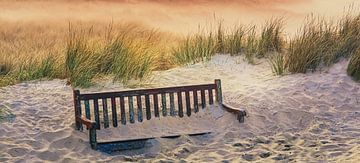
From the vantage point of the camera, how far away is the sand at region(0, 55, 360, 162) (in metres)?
6.89

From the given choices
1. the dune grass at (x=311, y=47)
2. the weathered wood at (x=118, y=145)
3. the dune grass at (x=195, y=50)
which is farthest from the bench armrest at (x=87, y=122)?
the dune grass at (x=195, y=50)

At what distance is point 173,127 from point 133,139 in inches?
37.1

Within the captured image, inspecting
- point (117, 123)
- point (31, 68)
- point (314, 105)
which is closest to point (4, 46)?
point (31, 68)

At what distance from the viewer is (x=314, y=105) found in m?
8.89

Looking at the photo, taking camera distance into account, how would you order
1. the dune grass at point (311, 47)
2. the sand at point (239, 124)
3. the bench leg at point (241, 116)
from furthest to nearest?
the dune grass at point (311, 47) < the bench leg at point (241, 116) < the sand at point (239, 124)

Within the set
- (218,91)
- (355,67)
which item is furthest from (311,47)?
(218,91)

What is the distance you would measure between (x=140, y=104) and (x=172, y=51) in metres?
5.01

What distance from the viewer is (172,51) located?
Result: 12.9 m

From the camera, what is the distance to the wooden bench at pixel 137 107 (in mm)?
7266

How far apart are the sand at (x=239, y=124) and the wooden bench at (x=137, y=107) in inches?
5.9

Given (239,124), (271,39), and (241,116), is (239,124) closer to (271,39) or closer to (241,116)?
(241,116)

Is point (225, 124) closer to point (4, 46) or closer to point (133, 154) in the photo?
point (133, 154)

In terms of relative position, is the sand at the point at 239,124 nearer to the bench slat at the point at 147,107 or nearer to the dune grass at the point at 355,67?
the dune grass at the point at 355,67

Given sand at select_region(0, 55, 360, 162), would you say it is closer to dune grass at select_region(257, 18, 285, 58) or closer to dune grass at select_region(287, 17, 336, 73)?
dune grass at select_region(287, 17, 336, 73)
